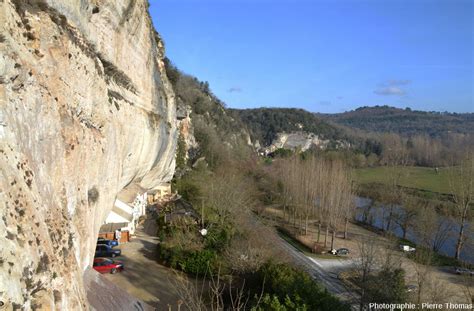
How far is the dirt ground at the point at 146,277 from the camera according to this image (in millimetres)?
16234

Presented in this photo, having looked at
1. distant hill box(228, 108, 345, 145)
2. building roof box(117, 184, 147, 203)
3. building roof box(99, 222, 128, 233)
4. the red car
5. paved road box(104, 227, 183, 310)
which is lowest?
paved road box(104, 227, 183, 310)

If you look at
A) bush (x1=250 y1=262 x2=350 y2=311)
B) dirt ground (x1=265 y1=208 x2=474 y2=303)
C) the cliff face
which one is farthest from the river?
the cliff face

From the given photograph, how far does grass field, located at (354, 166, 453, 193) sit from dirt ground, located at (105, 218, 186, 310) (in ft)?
116

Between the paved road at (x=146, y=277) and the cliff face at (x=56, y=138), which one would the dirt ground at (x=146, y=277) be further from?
the cliff face at (x=56, y=138)

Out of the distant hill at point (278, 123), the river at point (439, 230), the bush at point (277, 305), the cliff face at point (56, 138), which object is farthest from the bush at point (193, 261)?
the distant hill at point (278, 123)

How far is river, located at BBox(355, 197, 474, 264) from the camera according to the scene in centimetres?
3247

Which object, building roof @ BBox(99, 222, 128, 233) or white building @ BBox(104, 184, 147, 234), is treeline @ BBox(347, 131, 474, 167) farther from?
building roof @ BBox(99, 222, 128, 233)

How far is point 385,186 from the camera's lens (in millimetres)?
44969

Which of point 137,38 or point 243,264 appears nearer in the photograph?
point 137,38

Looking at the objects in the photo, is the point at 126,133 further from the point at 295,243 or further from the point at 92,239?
the point at 295,243

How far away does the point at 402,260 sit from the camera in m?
25.2

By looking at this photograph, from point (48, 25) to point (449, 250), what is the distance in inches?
1472

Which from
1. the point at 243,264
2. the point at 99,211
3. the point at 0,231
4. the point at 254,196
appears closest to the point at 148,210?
the point at 254,196

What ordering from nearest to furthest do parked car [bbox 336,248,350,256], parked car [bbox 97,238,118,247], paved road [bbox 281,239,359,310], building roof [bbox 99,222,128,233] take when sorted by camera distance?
1. paved road [bbox 281,239,359,310]
2. parked car [bbox 97,238,118,247]
3. building roof [bbox 99,222,128,233]
4. parked car [bbox 336,248,350,256]
